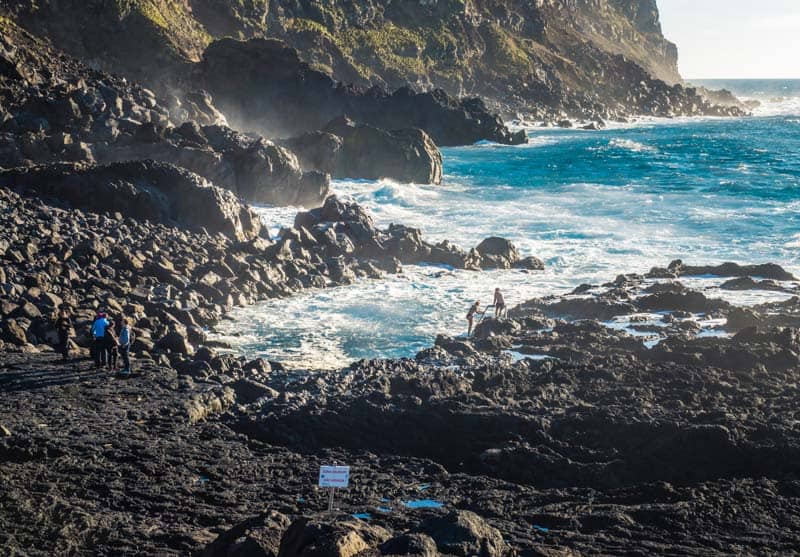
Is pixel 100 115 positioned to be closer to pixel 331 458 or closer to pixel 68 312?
pixel 68 312

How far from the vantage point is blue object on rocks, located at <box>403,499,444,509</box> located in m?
13.4

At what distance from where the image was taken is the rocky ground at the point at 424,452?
39.0ft

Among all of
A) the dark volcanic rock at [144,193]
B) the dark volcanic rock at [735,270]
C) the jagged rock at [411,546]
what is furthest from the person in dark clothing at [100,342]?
the dark volcanic rock at [735,270]

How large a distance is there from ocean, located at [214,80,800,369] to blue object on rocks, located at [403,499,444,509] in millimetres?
9019

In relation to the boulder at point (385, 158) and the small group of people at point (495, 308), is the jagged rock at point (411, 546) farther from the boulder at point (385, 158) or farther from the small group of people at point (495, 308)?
the boulder at point (385, 158)

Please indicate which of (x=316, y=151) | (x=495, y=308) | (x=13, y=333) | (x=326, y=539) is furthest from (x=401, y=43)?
(x=326, y=539)

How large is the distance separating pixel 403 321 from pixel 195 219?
1220 cm

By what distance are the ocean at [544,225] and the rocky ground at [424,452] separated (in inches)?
170

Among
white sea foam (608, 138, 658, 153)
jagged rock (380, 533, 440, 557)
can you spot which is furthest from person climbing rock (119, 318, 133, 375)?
white sea foam (608, 138, 658, 153)

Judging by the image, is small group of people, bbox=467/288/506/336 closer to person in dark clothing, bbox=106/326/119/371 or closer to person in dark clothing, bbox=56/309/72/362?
person in dark clothing, bbox=106/326/119/371

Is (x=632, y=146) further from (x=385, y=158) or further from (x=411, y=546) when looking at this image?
(x=411, y=546)

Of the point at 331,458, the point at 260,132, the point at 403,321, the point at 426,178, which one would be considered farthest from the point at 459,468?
the point at 260,132

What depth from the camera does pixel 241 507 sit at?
13.0 metres

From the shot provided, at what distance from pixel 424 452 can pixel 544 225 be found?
32471mm
